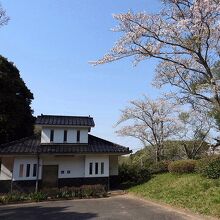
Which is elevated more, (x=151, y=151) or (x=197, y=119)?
(x=197, y=119)

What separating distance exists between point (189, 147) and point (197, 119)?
3.37 metres

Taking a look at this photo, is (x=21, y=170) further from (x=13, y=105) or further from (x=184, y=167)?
(x=184, y=167)

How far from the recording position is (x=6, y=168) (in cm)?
2492

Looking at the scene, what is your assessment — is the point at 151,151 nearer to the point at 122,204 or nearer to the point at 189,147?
the point at 189,147

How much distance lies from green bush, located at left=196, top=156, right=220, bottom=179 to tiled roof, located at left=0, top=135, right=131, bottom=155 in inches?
287

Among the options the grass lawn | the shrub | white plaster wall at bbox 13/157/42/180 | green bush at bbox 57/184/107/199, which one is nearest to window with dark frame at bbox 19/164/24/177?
white plaster wall at bbox 13/157/42/180

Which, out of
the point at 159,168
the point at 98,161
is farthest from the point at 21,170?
the point at 159,168

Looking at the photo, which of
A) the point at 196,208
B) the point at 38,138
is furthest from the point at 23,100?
the point at 196,208

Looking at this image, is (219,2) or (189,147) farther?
(189,147)

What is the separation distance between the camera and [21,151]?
22.6 meters

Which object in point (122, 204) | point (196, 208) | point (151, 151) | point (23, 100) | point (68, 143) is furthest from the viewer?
point (151, 151)

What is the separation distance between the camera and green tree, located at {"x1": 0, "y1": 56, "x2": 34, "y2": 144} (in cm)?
2845

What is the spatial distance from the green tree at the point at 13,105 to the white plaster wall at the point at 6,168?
4.42m

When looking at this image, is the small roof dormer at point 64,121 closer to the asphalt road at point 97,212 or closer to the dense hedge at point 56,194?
the dense hedge at point 56,194
